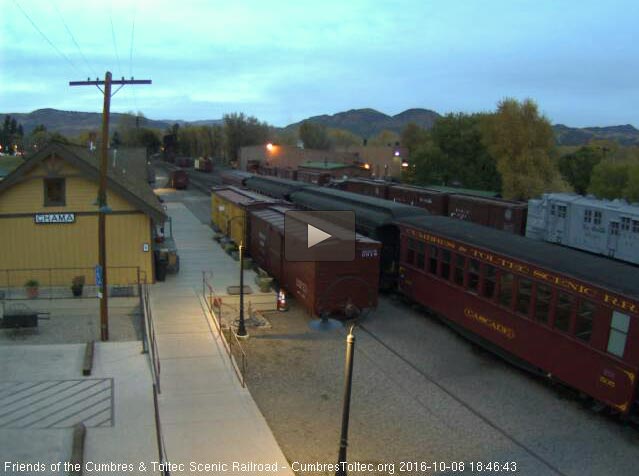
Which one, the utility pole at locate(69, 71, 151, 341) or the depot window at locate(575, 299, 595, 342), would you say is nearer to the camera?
the depot window at locate(575, 299, 595, 342)

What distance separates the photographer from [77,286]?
20656 millimetres

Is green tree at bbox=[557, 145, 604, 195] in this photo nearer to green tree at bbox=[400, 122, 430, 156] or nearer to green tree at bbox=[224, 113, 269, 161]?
green tree at bbox=[400, 122, 430, 156]

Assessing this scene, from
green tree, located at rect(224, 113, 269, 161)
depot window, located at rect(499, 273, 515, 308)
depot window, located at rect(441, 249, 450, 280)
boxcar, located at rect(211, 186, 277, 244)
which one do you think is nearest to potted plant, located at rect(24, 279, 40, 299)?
boxcar, located at rect(211, 186, 277, 244)

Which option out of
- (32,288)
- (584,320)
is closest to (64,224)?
(32,288)

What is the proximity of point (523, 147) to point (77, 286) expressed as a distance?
50455 mm

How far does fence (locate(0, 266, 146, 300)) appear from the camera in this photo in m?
20.8

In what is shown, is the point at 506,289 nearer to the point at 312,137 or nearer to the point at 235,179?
the point at 235,179

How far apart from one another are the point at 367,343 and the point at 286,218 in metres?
8.44

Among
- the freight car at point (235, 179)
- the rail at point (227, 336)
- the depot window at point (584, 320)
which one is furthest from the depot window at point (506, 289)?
the freight car at point (235, 179)

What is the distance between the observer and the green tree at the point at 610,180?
52.5m

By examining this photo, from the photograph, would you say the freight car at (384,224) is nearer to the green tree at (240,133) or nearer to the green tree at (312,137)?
the green tree at (240,133)

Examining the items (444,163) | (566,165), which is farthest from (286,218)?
(566,165)
